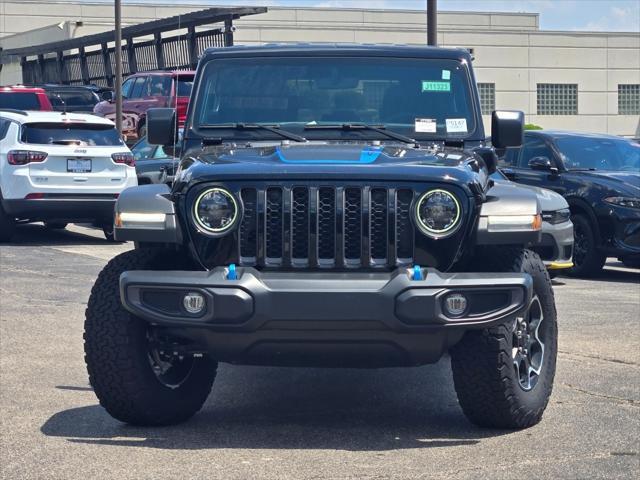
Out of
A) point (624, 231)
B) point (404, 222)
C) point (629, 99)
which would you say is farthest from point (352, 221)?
point (629, 99)

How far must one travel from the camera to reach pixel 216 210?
6207mm

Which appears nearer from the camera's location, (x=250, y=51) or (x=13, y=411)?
(x=13, y=411)

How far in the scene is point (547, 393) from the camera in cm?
669

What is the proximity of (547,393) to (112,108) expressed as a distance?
2434cm

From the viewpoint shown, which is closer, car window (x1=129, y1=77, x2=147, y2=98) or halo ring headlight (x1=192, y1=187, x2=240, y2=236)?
halo ring headlight (x1=192, y1=187, x2=240, y2=236)

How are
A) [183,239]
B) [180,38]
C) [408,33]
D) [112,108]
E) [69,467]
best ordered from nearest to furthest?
1. [69,467]
2. [183,239]
3. [112,108]
4. [180,38]
5. [408,33]

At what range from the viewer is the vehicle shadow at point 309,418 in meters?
6.41

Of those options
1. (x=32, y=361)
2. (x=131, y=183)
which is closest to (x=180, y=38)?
(x=131, y=183)

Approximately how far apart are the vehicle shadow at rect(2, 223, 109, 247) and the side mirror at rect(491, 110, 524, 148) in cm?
1118

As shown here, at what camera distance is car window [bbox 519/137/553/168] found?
15.4m

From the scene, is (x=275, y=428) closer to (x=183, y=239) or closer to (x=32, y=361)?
(x=183, y=239)

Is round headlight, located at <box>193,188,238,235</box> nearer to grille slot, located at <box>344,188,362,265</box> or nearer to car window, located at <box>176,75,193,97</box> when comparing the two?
grille slot, located at <box>344,188,362,265</box>

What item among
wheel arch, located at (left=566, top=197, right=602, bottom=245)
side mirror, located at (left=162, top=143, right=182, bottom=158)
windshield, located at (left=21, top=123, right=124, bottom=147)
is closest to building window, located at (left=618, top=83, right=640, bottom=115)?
windshield, located at (left=21, top=123, right=124, bottom=147)

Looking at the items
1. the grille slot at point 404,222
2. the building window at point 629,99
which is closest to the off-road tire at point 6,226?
the grille slot at point 404,222
